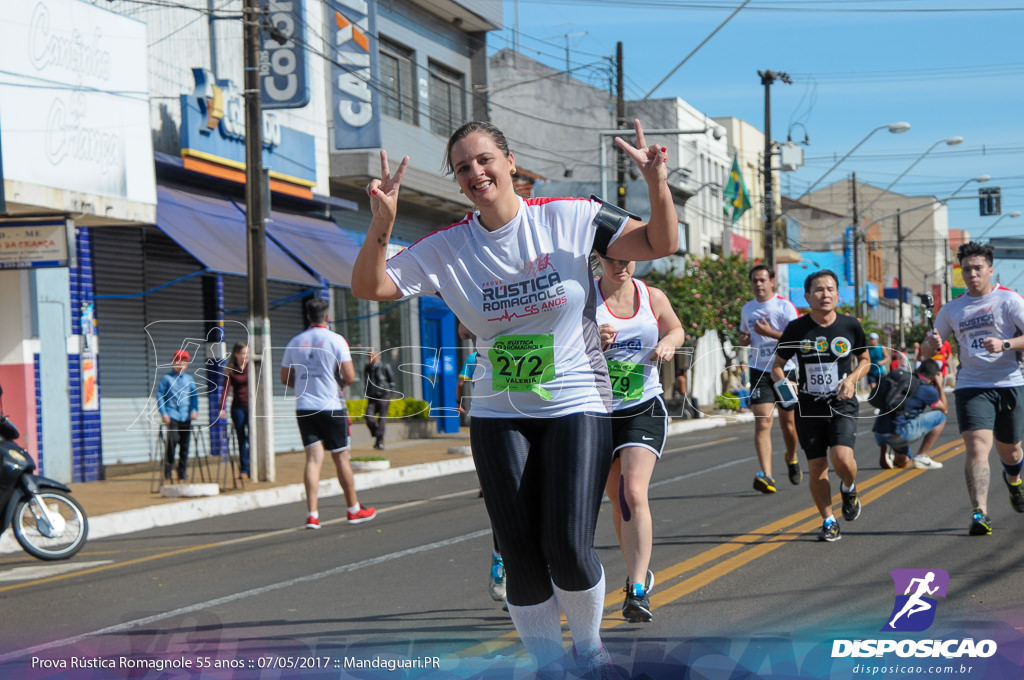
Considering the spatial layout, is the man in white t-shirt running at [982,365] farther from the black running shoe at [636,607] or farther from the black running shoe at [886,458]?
the black running shoe at [886,458]

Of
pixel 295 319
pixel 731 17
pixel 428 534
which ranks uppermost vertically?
pixel 731 17

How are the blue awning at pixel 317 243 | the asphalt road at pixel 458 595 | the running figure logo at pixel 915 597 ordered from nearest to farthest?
the asphalt road at pixel 458 595 → the running figure logo at pixel 915 597 → the blue awning at pixel 317 243

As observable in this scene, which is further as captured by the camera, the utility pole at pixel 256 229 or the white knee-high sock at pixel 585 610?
the utility pole at pixel 256 229

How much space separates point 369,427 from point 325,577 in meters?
15.7

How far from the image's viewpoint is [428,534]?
1095 centimetres

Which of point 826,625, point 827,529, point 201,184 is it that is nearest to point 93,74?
point 201,184

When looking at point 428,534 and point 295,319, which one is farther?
point 295,319

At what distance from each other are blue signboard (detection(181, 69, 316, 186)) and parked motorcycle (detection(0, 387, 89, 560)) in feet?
34.7

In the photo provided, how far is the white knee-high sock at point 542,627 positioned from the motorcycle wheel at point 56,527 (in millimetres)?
6952

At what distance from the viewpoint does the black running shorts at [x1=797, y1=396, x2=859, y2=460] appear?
9.15 metres

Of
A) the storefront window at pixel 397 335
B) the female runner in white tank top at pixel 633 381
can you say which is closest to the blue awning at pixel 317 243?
the storefront window at pixel 397 335

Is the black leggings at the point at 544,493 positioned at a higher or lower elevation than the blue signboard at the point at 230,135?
lower

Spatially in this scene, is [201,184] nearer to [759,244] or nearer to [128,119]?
[128,119]

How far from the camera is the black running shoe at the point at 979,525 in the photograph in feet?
30.3
